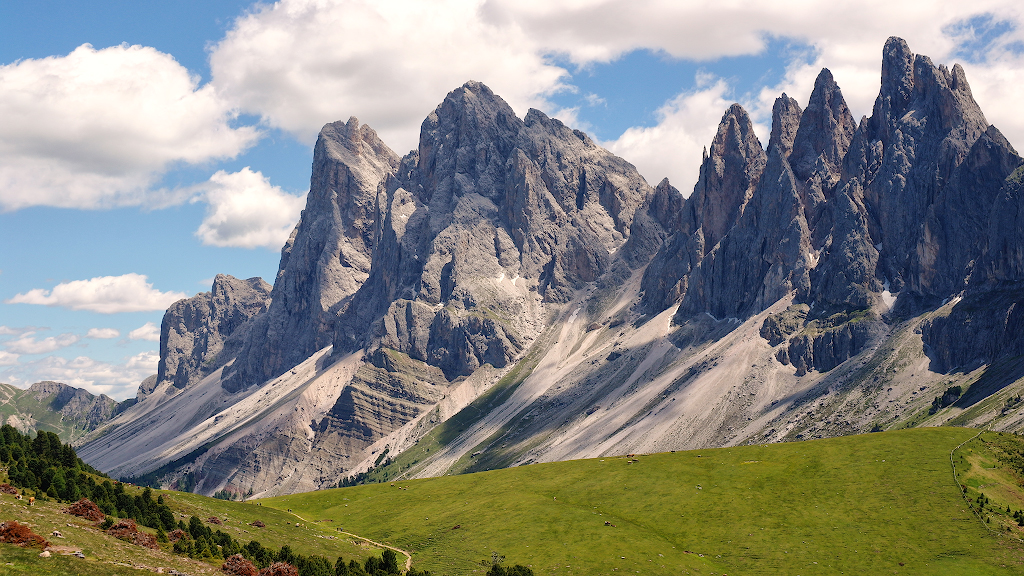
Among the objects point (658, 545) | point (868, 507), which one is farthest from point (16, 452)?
point (868, 507)

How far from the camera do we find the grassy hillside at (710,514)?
265 feet

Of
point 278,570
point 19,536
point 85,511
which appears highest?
point 19,536

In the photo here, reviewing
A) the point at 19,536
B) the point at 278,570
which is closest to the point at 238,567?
the point at 278,570

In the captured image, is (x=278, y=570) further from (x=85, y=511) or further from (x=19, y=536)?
(x=19, y=536)

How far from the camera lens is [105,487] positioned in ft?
239

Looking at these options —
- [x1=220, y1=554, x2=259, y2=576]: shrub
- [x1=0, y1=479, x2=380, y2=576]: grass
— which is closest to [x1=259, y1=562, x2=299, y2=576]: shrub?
[x1=220, y1=554, x2=259, y2=576]: shrub

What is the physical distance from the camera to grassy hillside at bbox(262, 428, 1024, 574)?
80688 millimetres

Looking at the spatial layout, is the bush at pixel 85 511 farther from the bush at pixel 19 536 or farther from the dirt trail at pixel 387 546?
the dirt trail at pixel 387 546

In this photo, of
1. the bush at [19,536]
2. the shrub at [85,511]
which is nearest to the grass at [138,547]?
the bush at [19,536]

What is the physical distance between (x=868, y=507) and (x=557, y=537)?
118 feet

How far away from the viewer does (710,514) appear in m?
92.3

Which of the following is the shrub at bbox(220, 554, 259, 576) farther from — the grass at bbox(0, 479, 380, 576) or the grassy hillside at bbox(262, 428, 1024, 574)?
the grassy hillside at bbox(262, 428, 1024, 574)

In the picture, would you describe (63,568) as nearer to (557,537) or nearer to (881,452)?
(557,537)

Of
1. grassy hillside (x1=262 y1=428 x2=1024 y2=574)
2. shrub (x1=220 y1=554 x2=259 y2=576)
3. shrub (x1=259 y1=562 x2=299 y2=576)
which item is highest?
shrub (x1=220 y1=554 x2=259 y2=576)
